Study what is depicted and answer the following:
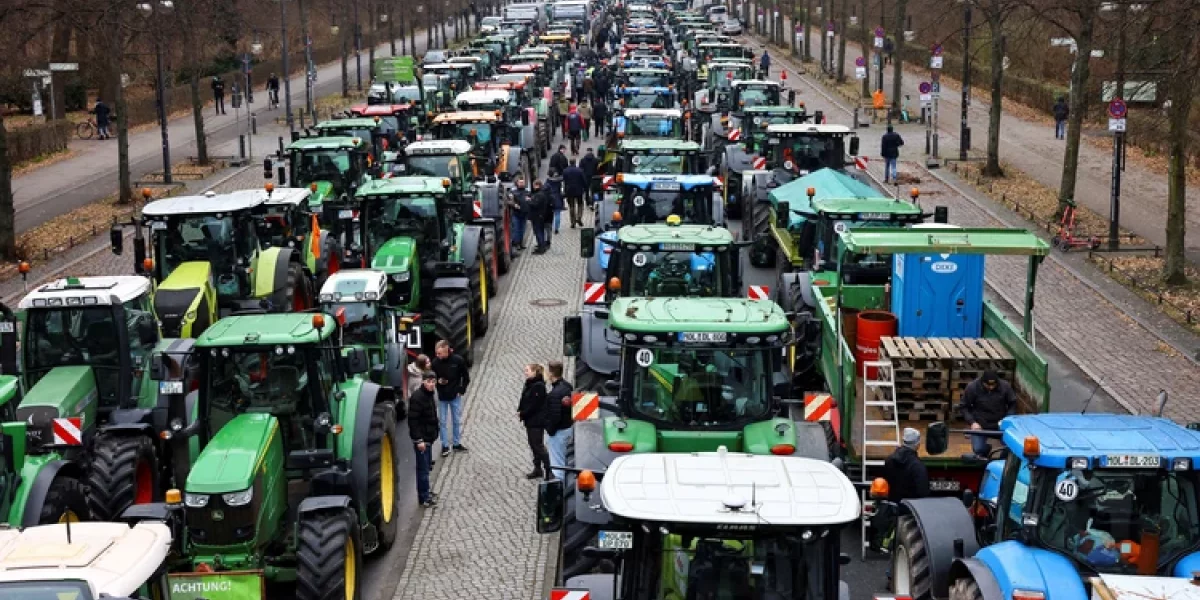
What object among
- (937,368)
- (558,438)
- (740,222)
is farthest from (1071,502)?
(740,222)

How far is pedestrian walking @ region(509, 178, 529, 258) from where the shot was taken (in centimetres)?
3030

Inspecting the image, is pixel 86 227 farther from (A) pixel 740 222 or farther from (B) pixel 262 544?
(B) pixel 262 544

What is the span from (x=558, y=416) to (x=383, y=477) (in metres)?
1.95

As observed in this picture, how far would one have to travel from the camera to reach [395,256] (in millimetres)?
21875

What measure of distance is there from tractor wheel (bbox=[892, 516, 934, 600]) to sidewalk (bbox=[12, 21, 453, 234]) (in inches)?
1032

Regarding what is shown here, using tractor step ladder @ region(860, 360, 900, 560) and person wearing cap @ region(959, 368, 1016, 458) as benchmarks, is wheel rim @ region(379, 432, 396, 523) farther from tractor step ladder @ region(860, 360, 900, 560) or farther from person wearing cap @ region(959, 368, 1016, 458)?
person wearing cap @ region(959, 368, 1016, 458)

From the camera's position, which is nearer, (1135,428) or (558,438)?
(1135,428)

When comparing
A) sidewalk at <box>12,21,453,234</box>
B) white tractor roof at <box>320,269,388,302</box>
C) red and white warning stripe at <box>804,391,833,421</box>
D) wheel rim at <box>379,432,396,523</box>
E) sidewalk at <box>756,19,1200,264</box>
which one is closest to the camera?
wheel rim at <box>379,432,396,523</box>

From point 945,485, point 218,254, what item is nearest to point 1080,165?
point 218,254

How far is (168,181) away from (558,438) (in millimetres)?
26168

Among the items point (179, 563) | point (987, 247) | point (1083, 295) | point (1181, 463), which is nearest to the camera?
point (1181, 463)

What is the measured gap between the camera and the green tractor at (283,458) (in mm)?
12484

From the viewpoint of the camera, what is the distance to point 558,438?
16.3 metres

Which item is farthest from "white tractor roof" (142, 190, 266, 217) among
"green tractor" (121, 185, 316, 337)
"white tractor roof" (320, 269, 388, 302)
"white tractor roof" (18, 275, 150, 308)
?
"white tractor roof" (18, 275, 150, 308)
